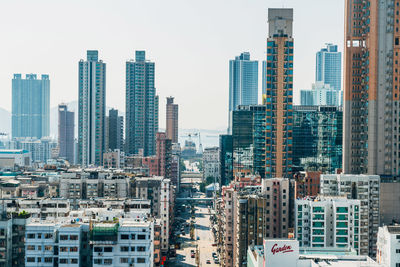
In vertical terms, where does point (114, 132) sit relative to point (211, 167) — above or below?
above

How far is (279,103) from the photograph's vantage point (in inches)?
3455

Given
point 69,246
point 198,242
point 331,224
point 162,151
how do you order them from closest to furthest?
point 69,246, point 331,224, point 198,242, point 162,151

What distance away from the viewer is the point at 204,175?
170000 mm

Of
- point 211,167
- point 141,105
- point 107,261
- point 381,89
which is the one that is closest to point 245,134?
point 381,89

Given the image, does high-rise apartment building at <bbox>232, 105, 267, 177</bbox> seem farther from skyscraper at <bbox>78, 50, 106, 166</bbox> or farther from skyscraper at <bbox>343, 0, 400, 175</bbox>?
skyscraper at <bbox>78, 50, 106, 166</bbox>

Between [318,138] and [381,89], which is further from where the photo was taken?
[318,138]

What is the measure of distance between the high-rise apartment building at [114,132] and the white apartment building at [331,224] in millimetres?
109379

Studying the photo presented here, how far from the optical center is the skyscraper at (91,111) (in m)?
Answer: 158

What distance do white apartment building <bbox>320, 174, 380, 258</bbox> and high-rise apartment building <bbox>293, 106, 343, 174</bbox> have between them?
41.0 meters

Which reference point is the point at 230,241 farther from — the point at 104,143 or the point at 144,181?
the point at 104,143

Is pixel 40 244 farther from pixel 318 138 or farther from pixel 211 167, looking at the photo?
pixel 211 167

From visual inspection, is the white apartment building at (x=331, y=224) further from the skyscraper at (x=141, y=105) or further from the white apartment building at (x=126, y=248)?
the skyscraper at (x=141, y=105)

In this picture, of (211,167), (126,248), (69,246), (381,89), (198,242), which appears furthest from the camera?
(211,167)

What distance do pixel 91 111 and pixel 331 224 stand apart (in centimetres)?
10675
